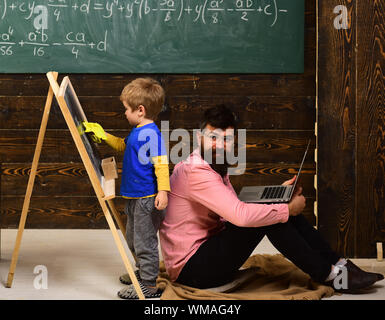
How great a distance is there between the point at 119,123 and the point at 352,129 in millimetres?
1370

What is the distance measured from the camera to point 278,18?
10.4 feet

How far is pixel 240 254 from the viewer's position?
6.40 ft

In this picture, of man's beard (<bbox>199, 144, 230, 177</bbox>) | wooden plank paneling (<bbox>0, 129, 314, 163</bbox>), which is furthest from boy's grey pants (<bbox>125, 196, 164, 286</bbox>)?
wooden plank paneling (<bbox>0, 129, 314, 163</bbox>)

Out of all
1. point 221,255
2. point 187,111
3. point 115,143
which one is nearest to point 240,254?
point 221,255

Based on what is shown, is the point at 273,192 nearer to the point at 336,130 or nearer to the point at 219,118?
the point at 219,118

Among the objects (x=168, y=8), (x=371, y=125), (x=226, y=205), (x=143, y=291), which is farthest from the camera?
(x=168, y=8)

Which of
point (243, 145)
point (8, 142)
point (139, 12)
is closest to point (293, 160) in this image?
point (243, 145)

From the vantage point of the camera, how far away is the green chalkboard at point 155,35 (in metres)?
3.16

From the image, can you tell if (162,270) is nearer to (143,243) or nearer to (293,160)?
(143,243)

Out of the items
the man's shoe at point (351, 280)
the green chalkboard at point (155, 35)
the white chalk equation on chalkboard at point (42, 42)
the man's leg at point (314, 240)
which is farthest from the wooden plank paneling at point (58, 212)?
the man's shoe at point (351, 280)

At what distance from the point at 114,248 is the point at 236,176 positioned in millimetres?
880

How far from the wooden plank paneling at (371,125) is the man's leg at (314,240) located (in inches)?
26.5

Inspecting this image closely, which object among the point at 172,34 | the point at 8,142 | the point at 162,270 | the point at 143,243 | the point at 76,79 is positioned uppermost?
the point at 172,34

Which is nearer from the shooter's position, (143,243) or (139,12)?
(143,243)
